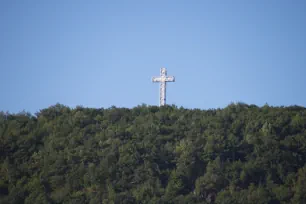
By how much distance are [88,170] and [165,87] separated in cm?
1109

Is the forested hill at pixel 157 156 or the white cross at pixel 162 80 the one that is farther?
the white cross at pixel 162 80

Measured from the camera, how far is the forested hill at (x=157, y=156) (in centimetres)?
3762

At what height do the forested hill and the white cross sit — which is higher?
the white cross

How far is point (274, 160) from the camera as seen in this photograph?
131 feet

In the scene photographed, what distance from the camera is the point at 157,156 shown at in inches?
1596

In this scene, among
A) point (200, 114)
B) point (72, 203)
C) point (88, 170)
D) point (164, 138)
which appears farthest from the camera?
point (200, 114)

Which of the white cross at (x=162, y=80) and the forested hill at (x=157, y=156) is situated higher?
the white cross at (x=162, y=80)

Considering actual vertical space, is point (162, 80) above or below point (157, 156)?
above

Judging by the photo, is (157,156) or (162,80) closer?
(157,156)

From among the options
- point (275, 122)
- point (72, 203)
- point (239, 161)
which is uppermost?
point (275, 122)

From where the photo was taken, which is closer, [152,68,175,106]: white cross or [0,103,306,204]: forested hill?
[0,103,306,204]: forested hill

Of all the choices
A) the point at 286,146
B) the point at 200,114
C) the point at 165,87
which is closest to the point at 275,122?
the point at 286,146

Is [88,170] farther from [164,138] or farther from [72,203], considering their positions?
[164,138]

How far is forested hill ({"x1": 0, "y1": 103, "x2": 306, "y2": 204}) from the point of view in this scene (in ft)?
123
